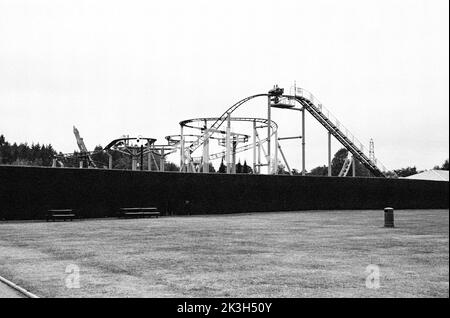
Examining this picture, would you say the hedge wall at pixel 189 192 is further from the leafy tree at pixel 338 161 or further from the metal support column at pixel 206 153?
the leafy tree at pixel 338 161

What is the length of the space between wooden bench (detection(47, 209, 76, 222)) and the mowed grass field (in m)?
8.57

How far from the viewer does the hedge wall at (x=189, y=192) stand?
25734mm

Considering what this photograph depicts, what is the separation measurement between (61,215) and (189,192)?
9.04 metres

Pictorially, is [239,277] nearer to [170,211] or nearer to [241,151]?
[170,211]

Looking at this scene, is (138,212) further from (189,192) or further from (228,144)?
(228,144)

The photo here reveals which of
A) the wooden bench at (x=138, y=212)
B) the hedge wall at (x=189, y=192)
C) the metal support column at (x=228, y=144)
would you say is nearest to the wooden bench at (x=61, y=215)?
the hedge wall at (x=189, y=192)

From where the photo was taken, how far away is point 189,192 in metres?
32.1

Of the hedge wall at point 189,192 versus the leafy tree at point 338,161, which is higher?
the leafy tree at point 338,161

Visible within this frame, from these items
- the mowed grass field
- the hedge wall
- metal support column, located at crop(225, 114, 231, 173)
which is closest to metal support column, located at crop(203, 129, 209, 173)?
metal support column, located at crop(225, 114, 231, 173)

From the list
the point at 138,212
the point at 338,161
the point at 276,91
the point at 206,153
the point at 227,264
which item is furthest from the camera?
the point at 338,161

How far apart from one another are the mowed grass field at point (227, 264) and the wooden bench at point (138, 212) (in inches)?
459

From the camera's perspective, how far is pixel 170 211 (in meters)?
31.1

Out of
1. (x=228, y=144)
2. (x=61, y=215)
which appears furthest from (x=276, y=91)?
(x=61, y=215)
